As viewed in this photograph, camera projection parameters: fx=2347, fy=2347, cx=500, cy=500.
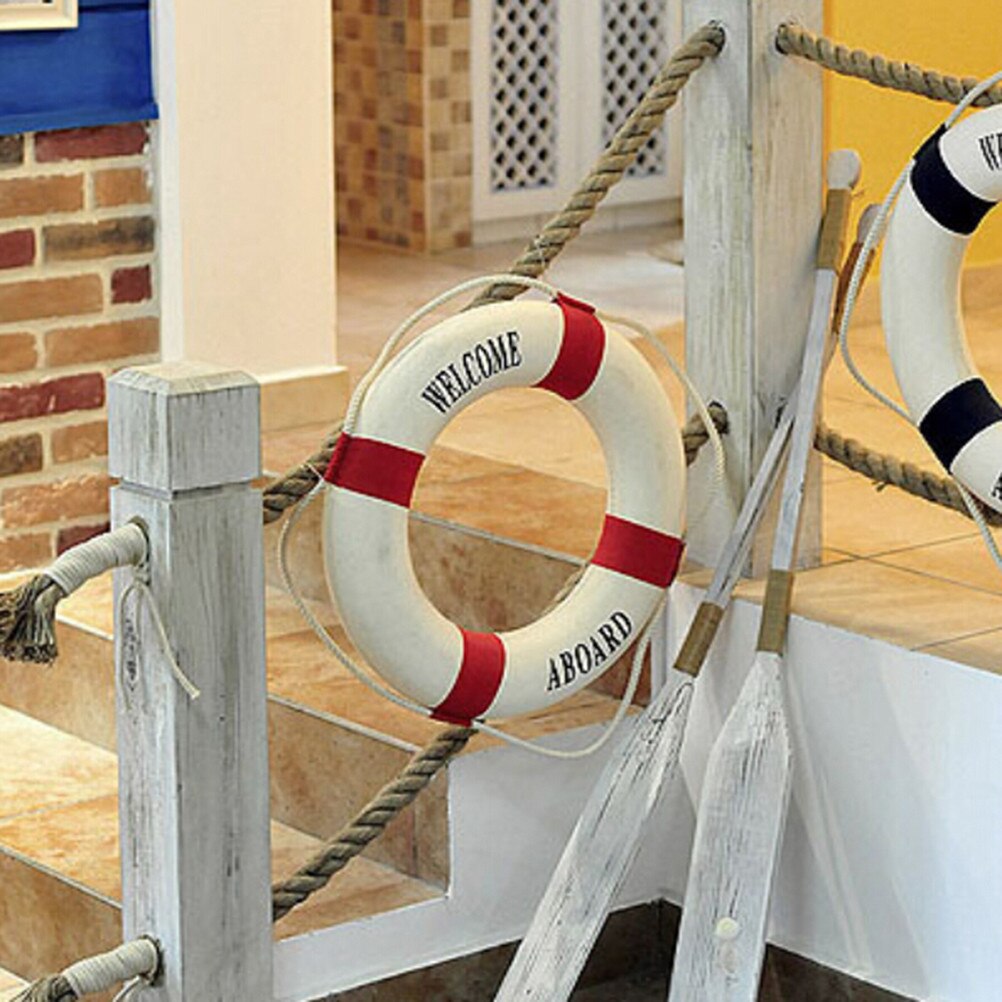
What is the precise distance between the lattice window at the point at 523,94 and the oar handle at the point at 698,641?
3267 mm

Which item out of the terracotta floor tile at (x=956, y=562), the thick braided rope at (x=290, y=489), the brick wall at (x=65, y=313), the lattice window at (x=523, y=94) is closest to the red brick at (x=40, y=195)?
the brick wall at (x=65, y=313)

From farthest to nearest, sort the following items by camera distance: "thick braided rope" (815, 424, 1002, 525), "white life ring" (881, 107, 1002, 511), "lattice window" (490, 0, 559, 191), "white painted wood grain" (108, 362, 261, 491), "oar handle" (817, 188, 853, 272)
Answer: "lattice window" (490, 0, 559, 191), "oar handle" (817, 188, 853, 272), "thick braided rope" (815, 424, 1002, 525), "white life ring" (881, 107, 1002, 511), "white painted wood grain" (108, 362, 261, 491)

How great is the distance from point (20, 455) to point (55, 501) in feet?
0.34

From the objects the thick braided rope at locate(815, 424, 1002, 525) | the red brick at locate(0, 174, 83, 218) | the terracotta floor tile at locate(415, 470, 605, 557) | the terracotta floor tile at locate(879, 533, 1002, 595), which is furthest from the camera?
the red brick at locate(0, 174, 83, 218)

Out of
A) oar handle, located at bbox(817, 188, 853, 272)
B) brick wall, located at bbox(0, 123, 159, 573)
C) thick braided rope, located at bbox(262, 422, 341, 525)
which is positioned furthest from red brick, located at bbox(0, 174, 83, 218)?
oar handle, located at bbox(817, 188, 853, 272)

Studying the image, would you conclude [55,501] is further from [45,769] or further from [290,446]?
[45,769]

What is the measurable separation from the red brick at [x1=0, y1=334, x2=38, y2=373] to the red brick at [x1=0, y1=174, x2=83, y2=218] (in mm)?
180

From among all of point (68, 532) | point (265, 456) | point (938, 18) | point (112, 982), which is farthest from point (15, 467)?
point (938, 18)

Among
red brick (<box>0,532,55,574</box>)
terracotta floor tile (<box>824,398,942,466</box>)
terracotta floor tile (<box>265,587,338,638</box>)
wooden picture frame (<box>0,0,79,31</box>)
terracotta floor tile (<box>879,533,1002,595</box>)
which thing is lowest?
terracotta floor tile (<box>265,587,338,638</box>)

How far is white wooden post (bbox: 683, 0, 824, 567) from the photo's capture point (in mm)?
2791

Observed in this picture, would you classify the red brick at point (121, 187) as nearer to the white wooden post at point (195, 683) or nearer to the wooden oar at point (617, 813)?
the wooden oar at point (617, 813)

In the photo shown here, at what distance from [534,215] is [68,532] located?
2.65 metres

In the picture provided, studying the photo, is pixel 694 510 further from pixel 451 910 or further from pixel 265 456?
pixel 265 456

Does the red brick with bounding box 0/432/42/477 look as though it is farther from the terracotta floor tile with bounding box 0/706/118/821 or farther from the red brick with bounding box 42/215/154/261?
the terracotta floor tile with bounding box 0/706/118/821
